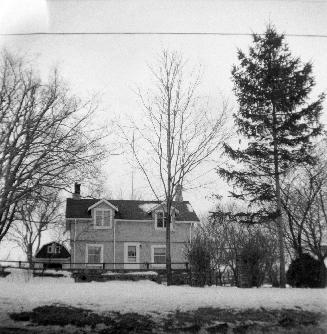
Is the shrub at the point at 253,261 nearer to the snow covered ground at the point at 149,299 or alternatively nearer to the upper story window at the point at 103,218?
the snow covered ground at the point at 149,299

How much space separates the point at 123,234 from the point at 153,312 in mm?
20602

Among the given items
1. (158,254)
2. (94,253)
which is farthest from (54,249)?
(158,254)

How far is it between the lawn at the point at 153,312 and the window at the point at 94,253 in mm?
17961

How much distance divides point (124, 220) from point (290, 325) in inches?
835

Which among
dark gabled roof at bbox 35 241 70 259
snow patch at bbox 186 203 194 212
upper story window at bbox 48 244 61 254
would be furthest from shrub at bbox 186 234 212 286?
upper story window at bbox 48 244 61 254

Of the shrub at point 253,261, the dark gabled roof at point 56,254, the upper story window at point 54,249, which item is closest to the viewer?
the shrub at point 253,261

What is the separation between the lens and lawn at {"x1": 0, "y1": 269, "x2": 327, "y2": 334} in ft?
29.9

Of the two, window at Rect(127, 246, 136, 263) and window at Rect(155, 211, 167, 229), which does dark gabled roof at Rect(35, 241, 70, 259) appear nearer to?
window at Rect(127, 246, 136, 263)

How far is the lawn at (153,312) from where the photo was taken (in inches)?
359

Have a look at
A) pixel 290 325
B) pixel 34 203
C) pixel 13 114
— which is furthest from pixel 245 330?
pixel 13 114

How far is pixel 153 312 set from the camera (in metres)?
9.98

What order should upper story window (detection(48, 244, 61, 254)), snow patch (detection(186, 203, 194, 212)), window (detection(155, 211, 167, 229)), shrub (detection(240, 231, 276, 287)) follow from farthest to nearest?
upper story window (detection(48, 244, 61, 254)) → snow patch (detection(186, 203, 194, 212)) → window (detection(155, 211, 167, 229)) → shrub (detection(240, 231, 276, 287))

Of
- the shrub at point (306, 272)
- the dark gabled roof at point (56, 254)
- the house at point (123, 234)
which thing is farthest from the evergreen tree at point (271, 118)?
the dark gabled roof at point (56, 254)

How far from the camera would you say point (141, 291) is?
11.9m
